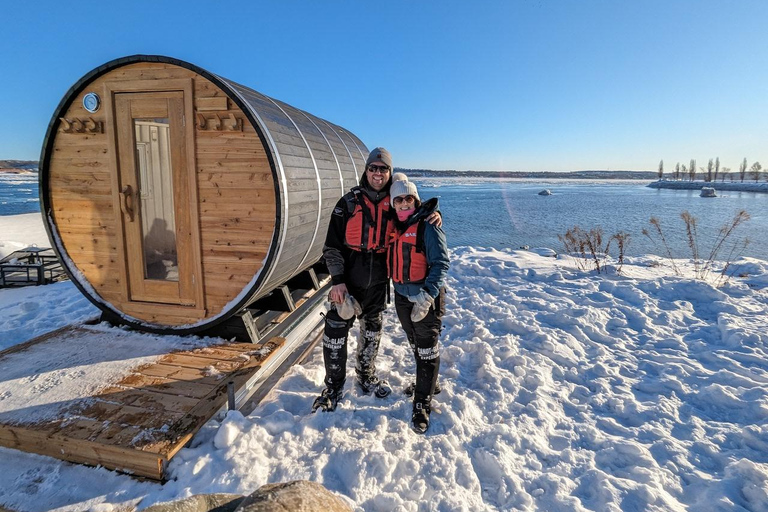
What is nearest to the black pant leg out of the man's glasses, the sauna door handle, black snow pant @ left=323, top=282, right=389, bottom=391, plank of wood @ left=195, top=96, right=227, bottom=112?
black snow pant @ left=323, top=282, right=389, bottom=391

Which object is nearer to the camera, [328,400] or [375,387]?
[328,400]

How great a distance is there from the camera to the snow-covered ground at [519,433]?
2594mm

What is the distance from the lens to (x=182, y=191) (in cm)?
418

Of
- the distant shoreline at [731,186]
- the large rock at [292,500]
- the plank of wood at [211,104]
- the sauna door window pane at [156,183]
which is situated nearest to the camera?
the large rock at [292,500]

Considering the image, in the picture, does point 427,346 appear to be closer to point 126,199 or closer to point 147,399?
point 147,399

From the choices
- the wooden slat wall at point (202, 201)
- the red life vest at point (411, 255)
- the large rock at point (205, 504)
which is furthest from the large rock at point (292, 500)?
the wooden slat wall at point (202, 201)

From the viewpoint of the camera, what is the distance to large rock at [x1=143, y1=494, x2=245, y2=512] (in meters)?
2.13

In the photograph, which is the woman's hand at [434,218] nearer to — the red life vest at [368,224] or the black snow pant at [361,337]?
the red life vest at [368,224]

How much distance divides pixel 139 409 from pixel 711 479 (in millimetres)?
4135

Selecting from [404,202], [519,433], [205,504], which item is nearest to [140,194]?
[404,202]

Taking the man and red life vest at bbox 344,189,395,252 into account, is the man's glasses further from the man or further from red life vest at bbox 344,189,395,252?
red life vest at bbox 344,189,395,252

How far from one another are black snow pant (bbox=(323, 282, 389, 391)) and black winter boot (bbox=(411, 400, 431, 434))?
0.62 m

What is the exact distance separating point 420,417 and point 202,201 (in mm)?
3000

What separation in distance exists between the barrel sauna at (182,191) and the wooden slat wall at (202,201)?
0.01 metres
